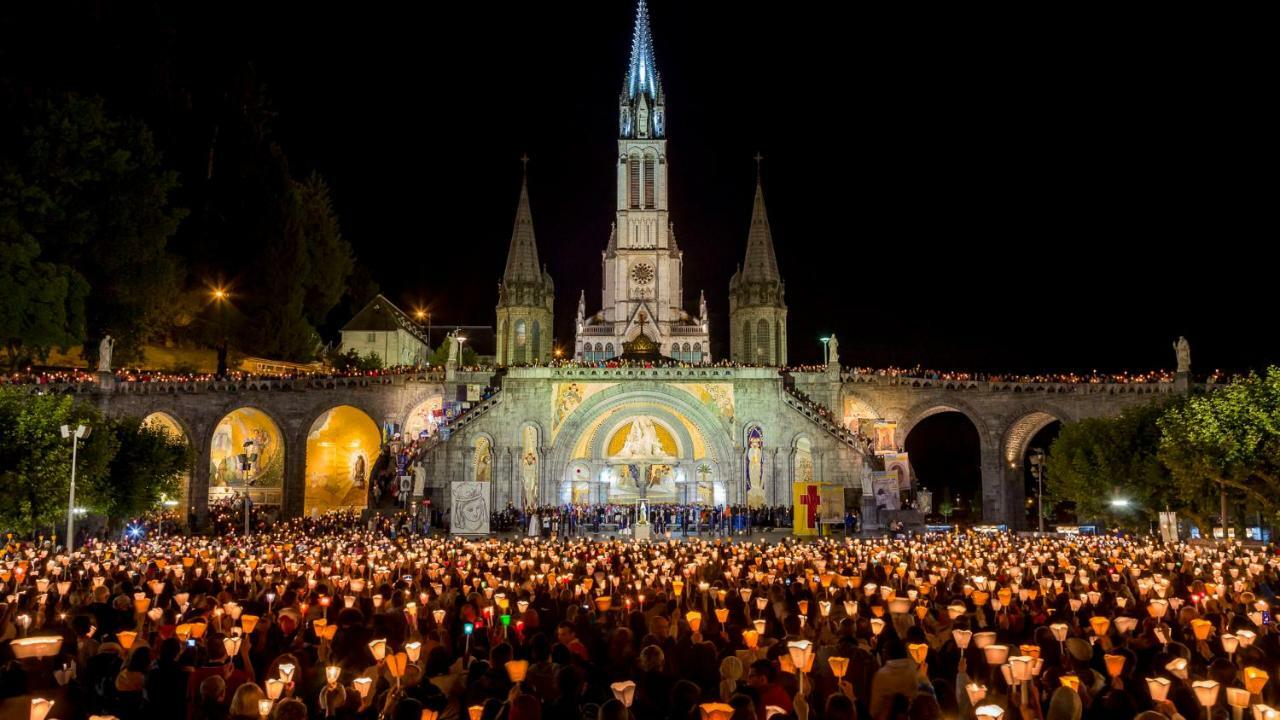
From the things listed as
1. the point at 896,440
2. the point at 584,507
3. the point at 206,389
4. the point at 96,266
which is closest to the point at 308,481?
the point at 206,389

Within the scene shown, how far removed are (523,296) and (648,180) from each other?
1803cm

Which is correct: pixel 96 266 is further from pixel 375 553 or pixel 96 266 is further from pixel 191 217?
pixel 375 553

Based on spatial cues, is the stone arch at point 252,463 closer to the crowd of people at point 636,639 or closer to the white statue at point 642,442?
the white statue at point 642,442

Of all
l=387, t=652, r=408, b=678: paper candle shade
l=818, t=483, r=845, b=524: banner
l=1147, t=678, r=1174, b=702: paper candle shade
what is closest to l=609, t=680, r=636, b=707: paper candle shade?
l=387, t=652, r=408, b=678: paper candle shade

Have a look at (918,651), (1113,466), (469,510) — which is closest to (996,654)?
(918,651)

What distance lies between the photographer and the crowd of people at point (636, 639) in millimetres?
6613

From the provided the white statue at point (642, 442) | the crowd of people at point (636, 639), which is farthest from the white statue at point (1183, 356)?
the crowd of people at point (636, 639)

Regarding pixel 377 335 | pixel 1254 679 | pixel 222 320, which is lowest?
pixel 1254 679

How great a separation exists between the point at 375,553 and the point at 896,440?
94.8ft

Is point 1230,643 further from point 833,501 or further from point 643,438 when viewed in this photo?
point 643,438

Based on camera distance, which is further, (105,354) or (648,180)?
(648,180)

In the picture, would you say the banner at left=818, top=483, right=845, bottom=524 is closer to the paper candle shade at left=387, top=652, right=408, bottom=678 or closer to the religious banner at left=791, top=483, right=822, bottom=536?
the religious banner at left=791, top=483, right=822, bottom=536

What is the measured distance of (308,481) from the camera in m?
46.7

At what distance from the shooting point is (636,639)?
29.9 feet
